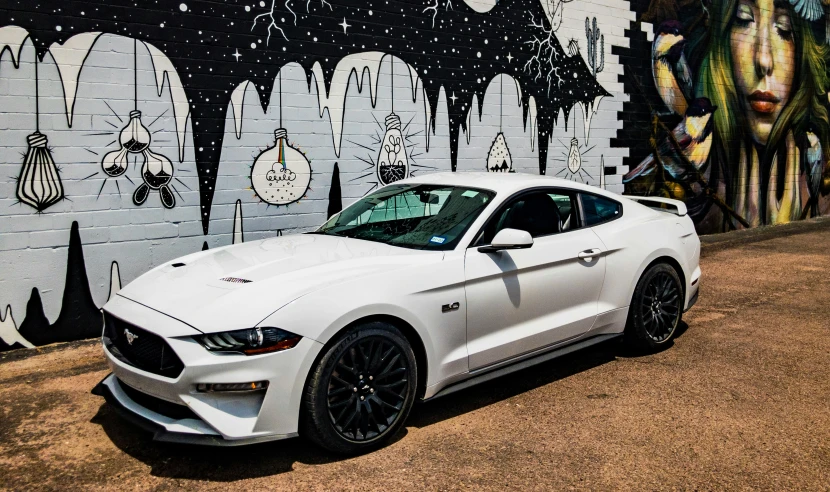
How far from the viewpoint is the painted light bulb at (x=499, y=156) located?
9312mm

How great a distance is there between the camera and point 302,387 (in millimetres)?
3635

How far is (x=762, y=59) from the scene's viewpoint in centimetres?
1331

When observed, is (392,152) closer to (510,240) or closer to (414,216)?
(414,216)

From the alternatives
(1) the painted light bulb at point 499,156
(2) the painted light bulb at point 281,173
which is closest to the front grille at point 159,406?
(2) the painted light bulb at point 281,173

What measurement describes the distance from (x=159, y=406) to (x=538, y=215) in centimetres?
284

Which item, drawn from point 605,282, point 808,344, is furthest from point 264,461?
point 808,344

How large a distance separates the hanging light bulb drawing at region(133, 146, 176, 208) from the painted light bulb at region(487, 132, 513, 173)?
421cm

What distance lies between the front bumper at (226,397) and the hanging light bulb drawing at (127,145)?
3.26 meters

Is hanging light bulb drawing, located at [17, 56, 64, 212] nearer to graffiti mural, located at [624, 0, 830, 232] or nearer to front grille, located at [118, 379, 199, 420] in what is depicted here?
front grille, located at [118, 379, 199, 420]

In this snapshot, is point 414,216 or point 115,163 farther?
point 115,163

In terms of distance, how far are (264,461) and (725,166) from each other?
11.4m

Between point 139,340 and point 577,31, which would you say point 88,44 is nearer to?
point 139,340

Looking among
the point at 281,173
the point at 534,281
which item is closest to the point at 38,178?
the point at 281,173

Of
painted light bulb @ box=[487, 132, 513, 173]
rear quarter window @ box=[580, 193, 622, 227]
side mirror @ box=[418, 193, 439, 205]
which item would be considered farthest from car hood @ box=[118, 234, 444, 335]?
painted light bulb @ box=[487, 132, 513, 173]
